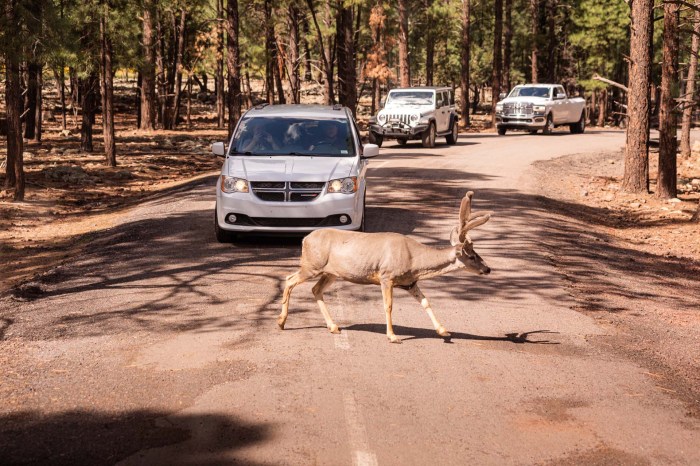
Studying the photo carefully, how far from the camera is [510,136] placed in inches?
1581

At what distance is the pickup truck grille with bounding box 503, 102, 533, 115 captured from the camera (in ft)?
130

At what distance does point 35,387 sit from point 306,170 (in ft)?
21.3

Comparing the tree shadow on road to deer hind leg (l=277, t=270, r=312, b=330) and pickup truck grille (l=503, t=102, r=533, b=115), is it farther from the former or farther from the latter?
pickup truck grille (l=503, t=102, r=533, b=115)

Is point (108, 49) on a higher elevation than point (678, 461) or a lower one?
higher

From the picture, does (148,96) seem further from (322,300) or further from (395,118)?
(322,300)

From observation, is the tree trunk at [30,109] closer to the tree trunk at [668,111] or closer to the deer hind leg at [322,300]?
the tree trunk at [668,111]

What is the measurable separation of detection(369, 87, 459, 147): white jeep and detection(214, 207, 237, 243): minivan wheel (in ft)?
61.6

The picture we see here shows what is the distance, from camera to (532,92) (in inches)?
1590

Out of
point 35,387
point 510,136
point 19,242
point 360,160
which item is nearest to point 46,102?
point 510,136

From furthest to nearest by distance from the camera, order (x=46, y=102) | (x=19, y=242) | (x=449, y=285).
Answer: (x=46, y=102)
(x=19, y=242)
(x=449, y=285)

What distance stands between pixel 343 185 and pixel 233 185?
1.56 m

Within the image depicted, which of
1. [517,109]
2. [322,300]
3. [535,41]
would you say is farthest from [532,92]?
[322,300]

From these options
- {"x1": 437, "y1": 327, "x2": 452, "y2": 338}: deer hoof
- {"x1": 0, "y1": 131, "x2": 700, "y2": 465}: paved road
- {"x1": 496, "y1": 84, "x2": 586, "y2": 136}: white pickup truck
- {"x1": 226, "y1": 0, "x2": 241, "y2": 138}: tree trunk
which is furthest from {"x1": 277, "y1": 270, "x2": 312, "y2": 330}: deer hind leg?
{"x1": 496, "y1": 84, "x2": 586, "y2": 136}: white pickup truck

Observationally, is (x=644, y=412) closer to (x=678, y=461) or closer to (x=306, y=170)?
(x=678, y=461)
